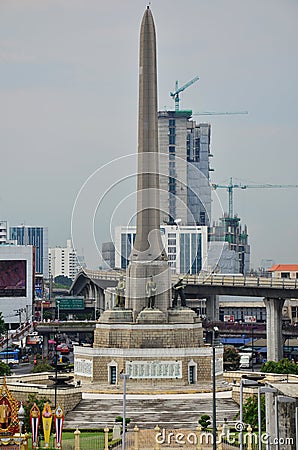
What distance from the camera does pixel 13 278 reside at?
477ft

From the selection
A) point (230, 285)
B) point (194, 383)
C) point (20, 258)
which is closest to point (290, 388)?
point (194, 383)

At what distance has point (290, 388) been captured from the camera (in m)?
34.1

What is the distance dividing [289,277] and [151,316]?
96623mm

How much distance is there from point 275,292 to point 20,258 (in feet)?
149

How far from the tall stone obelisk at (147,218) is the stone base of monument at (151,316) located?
35.3 inches

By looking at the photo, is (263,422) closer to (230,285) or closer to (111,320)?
(111,320)

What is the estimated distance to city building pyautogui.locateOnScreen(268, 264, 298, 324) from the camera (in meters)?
152

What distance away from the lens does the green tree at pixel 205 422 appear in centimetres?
5160

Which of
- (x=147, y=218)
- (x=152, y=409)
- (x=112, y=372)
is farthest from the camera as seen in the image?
(x=147, y=218)

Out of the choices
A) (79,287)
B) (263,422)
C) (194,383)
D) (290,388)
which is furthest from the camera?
(79,287)

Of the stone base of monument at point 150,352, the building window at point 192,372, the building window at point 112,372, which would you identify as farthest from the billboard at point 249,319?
the building window at point 112,372

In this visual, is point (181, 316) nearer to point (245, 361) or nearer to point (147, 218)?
point (147, 218)

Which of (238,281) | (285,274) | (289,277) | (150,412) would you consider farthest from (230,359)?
(285,274)

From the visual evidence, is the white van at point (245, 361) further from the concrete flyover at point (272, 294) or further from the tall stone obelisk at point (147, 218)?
the tall stone obelisk at point (147, 218)
